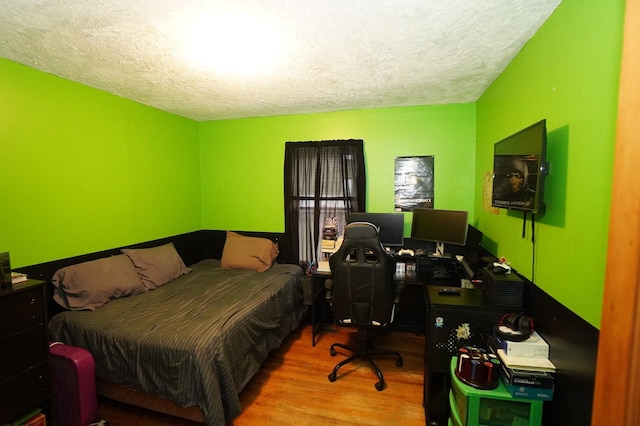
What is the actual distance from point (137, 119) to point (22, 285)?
1.92m

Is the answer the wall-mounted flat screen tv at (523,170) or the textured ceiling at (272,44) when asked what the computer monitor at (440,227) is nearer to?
the wall-mounted flat screen tv at (523,170)

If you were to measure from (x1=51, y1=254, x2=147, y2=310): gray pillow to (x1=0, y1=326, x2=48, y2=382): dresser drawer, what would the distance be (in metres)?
0.42

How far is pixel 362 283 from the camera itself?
2.27m

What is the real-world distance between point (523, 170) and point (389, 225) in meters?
1.62

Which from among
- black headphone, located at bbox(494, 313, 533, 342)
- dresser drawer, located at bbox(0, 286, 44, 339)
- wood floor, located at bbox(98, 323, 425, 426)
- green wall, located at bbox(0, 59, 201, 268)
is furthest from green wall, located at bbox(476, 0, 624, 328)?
green wall, located at bbox(0, 59, 201, 268)

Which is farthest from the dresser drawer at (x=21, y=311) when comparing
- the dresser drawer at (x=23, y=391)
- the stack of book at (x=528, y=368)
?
the stack of book at (x=528, y=368)

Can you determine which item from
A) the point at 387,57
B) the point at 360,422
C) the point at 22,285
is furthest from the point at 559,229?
the point at 22,285

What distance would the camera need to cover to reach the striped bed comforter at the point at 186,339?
1756 millimetres

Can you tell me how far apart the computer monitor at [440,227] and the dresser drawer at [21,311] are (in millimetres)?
3131

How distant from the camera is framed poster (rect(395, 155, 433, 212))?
124 inches

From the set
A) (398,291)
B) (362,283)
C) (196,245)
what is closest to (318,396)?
(362,283)

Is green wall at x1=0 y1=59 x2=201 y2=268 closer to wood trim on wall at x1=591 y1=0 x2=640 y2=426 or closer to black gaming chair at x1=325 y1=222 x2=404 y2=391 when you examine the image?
black gaming chair at x1=325 y1=222 x2=404 y2=391

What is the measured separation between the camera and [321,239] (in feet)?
11.3

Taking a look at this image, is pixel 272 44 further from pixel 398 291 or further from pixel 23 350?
pixel 23 350
